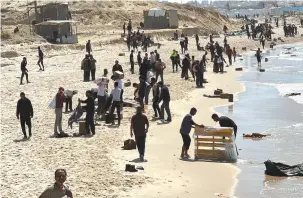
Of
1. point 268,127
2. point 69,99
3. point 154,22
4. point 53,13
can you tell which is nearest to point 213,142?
point 268,127

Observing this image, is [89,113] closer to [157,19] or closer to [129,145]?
[129,145]

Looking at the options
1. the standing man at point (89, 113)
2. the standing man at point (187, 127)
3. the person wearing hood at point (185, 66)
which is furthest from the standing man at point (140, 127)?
the person wearing hood at point (185, 66)

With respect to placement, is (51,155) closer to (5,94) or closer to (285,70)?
(5,94)

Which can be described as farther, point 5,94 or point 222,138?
point 5,94

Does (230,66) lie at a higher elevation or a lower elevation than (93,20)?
lower

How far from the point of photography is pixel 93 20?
62906mm

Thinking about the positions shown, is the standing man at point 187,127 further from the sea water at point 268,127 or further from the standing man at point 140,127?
the sea water at point 268,127

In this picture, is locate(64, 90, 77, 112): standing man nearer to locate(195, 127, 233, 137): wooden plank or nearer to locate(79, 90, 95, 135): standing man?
locate(79, 90, 95, 135): standing man

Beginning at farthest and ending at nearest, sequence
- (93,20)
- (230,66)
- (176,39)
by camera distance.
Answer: (93,20), (176,39), (230,66)

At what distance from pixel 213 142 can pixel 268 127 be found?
528 centimetres

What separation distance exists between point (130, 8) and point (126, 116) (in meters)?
56.5

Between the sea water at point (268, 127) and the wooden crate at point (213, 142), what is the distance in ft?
1.83

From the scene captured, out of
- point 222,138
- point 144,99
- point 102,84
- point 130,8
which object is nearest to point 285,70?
point 144,99

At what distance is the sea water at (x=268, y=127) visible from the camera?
11172 mm
